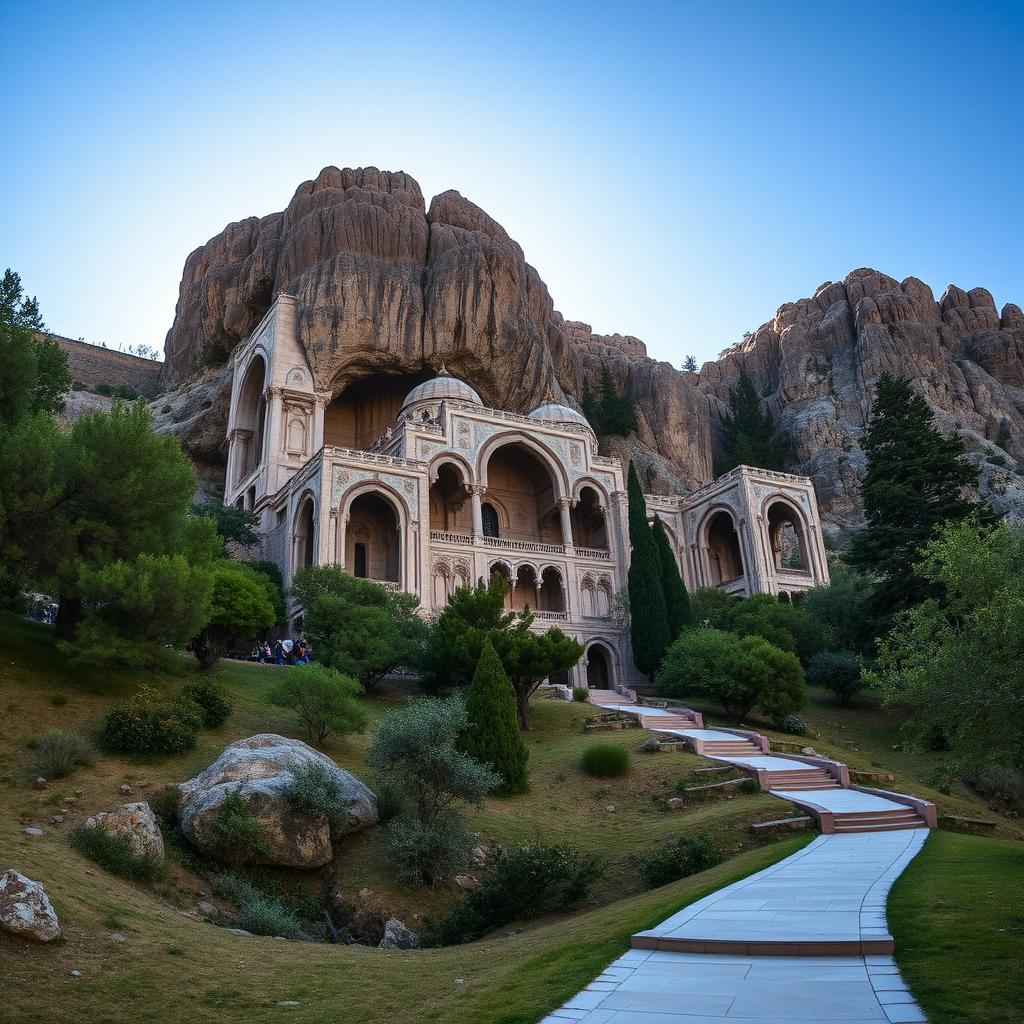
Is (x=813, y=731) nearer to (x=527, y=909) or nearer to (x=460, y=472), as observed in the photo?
(x=527, y=909)

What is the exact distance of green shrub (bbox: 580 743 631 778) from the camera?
62.7ft

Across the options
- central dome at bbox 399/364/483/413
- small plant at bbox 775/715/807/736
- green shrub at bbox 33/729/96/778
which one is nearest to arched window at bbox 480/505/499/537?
central dome at bbox 399/364/483/413

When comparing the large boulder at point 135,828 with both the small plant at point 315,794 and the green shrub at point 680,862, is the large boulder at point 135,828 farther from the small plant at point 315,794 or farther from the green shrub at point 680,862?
the green shrub at point 680,862

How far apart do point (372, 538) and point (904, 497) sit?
2358cm

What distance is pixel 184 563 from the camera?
17375 millimetres

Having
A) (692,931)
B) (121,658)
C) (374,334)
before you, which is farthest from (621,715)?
(374,334)

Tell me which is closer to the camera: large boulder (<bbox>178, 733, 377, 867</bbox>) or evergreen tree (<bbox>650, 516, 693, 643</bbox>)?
large boulder (<bbox>178, 733, 377, 867</bbox>)

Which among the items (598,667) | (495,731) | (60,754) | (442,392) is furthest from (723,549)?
(60,754)

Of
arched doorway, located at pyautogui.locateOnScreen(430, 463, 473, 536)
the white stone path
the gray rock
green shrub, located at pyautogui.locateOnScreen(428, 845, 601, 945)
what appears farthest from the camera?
arched doorway, located at pyautogui.locateOnScreen(430, 463, 473, 536)

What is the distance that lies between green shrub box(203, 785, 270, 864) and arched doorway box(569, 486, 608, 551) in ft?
109

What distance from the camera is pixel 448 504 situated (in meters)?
44.1

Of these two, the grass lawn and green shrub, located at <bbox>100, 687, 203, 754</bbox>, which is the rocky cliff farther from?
the grass lawn

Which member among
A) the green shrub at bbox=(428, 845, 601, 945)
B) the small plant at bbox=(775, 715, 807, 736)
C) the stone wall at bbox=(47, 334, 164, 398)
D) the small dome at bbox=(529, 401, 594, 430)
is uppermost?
the stone wall at bbox=(47, 334, 164, 398)

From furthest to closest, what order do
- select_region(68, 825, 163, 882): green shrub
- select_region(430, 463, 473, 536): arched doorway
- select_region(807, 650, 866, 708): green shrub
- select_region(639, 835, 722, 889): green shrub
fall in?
1. select_region(430, 463, 473, 536): arched doorway
2. select_region(807, 650, 866, 708): green shrub
3. select_region(639, 835, 722, 889): green shrub
4. select_region(68, 825, 163, 882): green shrub
